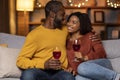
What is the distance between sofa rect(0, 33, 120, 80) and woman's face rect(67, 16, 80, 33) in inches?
13.5

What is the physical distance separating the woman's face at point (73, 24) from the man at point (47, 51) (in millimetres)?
62

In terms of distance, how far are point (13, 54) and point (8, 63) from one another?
0.10 m

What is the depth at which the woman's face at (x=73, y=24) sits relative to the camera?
308 centimetres

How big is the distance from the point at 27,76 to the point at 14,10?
312 centimetres

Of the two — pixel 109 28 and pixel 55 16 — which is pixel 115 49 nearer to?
pixel 55 16

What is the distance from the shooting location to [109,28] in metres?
6.12

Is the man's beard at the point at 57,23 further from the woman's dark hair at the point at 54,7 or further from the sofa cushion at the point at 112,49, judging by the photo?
the sofa cushion at the point at 112,49

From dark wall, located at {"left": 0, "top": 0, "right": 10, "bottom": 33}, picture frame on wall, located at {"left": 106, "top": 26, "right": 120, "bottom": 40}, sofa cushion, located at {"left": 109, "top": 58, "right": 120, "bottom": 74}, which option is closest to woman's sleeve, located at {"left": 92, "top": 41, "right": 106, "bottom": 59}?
sofa cushion, located at {"left": 109, "top": 58, "right": 120, "bottom": 74}

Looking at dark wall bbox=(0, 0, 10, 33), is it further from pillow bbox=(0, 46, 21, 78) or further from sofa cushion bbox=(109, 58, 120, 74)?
sofa cushion bbox=(109, 58, 120, 74)

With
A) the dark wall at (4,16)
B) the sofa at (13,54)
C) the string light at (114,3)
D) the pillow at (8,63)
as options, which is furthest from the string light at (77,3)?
the pillow at (8,63)

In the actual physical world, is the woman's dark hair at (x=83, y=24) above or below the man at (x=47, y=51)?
above

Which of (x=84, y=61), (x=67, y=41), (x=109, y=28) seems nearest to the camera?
(x=84, y=61)

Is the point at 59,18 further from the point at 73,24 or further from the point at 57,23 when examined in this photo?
the point at 73,24

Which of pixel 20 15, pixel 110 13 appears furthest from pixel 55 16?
pixel 110 13
